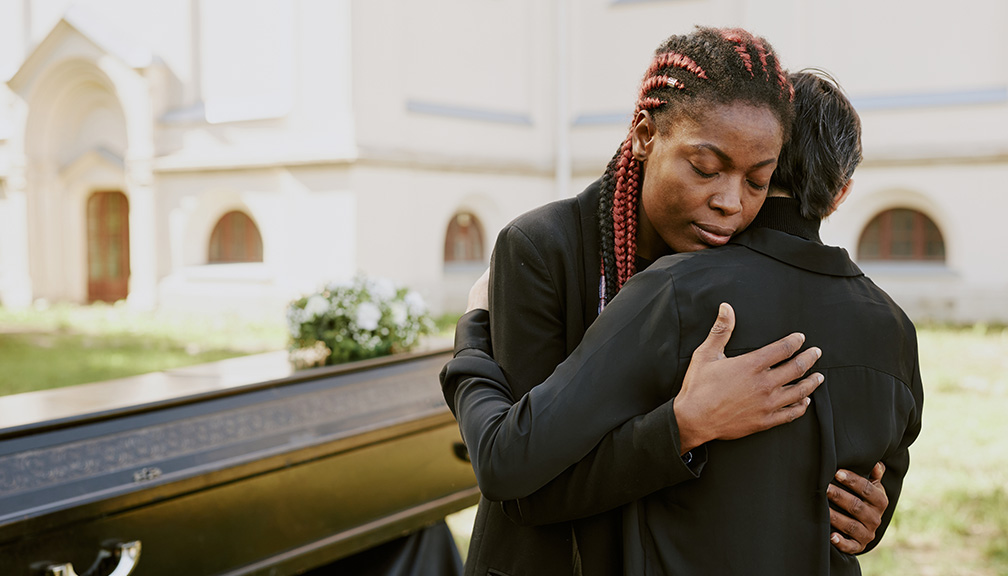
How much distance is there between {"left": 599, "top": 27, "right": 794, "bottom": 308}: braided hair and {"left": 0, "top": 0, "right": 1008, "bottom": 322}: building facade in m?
10.6

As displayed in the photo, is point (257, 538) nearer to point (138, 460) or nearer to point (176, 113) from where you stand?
point (138, 460)

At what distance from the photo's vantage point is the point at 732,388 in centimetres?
138

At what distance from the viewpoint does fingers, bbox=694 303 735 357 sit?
1383 mm

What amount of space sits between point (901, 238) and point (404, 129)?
289 inches

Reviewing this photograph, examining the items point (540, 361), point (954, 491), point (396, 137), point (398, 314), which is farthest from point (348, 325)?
point (396, 137)

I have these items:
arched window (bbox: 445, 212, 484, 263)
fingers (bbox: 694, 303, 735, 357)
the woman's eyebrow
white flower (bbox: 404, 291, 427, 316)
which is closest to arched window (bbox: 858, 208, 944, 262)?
arched window (bbox: 445, 212, 484, 263)

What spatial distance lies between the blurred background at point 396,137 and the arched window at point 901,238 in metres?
0.03

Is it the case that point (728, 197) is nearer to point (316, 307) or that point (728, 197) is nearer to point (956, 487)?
point (316, 307)

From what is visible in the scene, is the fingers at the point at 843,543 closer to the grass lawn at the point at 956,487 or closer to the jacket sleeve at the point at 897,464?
the jacket sleeve at the point at 897,464

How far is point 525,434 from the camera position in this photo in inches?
55.2

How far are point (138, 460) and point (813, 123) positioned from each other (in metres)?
2.20

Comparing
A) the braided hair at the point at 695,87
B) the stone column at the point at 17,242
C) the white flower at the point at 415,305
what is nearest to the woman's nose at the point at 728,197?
the braided hair at the point at 695,87

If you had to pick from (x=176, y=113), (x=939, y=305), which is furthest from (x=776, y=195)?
(x=176, y=113)

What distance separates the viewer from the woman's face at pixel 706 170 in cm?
145
